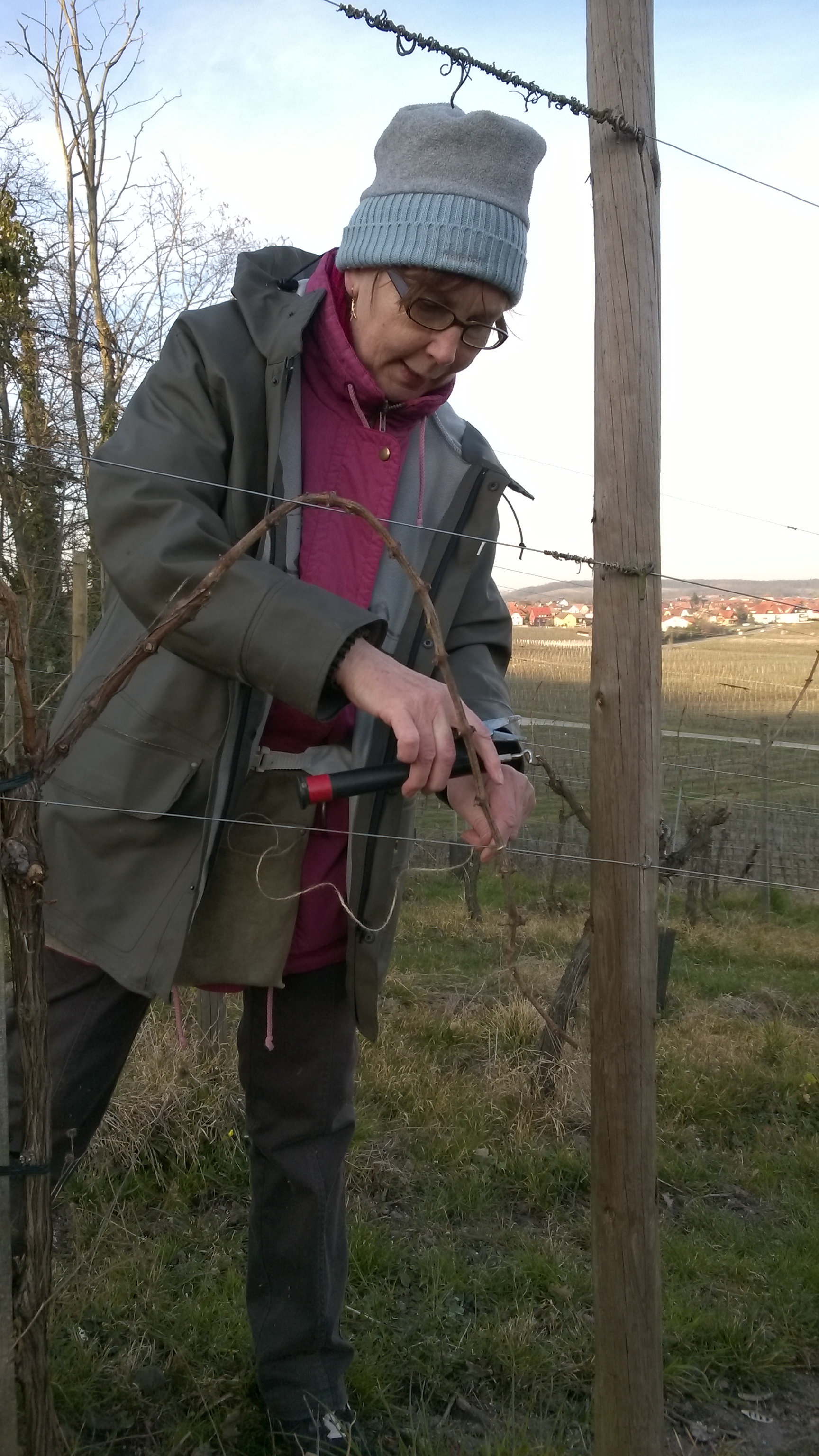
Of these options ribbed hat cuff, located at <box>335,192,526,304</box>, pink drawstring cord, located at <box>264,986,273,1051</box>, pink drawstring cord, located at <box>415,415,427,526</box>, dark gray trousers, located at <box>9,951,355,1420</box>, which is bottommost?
dark gray trousers, located at <box>9,951,355,1420</box>

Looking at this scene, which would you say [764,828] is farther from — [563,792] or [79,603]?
[79,603]

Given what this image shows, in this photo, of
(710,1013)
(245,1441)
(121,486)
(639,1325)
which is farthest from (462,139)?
(710,1013)

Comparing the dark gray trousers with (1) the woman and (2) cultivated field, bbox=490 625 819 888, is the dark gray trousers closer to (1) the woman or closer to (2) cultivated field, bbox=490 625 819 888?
(1) the woman

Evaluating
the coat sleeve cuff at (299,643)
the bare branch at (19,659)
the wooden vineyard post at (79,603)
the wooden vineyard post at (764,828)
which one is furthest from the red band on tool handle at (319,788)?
the wooden vineyard post at (764,828)

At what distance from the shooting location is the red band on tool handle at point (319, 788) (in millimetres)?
1616

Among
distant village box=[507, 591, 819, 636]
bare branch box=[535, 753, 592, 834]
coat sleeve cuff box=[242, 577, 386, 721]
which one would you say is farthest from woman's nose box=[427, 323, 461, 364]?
bare branch box=[535, 753, 592, 834]

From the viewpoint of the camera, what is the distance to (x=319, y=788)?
1620 mm

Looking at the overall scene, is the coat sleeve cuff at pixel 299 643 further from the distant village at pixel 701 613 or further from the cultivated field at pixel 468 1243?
the cultivated field at pixel 468 1243

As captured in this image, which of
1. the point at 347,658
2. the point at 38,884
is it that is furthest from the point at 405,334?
the point at 38,884

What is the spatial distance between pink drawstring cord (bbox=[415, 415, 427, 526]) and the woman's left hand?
18.3 inches

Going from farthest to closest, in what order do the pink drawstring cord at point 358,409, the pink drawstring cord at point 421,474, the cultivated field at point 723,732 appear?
the cultivated field at point 723,732
the pink drawstring cord at point 421,474
the pink drawstring cord at point 358,409

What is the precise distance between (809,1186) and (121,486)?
10.6 feet

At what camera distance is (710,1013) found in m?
5.80

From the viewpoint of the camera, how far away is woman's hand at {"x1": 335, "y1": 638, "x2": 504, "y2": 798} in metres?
1.49
